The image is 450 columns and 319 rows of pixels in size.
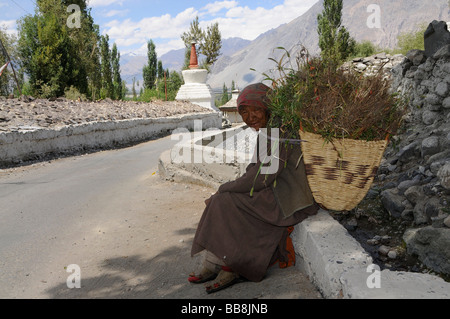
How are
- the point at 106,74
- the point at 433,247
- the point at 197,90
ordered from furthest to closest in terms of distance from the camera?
1. the point at 106,74
2. the point at 197,90
3. the point at 433,247

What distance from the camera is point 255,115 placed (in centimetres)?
265

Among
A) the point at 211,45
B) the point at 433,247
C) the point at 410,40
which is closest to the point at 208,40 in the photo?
the point at 211,45

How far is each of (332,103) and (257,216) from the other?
2.97ft

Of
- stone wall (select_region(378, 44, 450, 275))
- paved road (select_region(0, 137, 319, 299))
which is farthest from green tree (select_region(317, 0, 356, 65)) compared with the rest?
paved road (select_region(0, 137, 319, 299))

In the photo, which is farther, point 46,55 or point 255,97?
point 46,55

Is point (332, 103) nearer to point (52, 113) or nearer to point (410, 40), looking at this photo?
point (52, 113)

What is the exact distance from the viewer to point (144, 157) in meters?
7.88

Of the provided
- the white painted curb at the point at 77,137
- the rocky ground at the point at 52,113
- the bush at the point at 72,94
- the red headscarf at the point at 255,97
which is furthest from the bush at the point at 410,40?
the red headscarf at the point at 255,97

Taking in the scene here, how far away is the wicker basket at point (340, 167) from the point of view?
2.17 meters

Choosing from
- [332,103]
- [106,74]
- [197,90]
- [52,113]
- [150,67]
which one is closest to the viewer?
[332,103]

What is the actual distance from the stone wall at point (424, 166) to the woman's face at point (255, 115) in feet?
3.13

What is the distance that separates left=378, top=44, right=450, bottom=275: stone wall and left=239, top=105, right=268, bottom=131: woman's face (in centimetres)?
95

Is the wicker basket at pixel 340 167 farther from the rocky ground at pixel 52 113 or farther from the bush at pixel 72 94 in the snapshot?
the bush at pixel 72 94

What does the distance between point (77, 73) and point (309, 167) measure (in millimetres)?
16211
